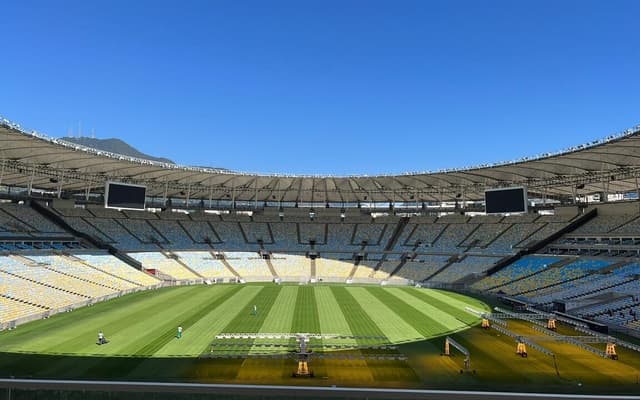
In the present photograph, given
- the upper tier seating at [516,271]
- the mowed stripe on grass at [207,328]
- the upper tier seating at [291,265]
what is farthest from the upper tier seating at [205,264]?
the upper tier seating at [516,271]

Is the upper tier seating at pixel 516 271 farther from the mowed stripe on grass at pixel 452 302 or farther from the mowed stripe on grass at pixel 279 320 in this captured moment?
the mowed stripe on grass at pixel 279 320

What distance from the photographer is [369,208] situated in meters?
67.6

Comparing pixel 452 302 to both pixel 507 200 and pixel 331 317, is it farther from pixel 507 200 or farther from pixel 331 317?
pixel 507 200

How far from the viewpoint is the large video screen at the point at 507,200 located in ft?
141

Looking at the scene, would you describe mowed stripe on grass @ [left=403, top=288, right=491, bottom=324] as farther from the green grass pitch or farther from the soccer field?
the green grass pitch

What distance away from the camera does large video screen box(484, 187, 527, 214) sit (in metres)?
43.1

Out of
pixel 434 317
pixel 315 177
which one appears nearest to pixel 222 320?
pixel 434 317

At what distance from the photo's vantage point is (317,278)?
52.7 metres

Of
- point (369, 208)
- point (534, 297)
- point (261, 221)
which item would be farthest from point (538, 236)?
point (261, 221)

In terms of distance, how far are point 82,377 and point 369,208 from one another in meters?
54.5

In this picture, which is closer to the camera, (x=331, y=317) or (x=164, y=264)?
(x=331, y=317)

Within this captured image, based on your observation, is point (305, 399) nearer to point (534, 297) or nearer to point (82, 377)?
point (82, 377)

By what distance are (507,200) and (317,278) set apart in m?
24.4

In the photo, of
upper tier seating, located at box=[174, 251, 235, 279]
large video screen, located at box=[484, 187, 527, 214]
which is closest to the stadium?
large video screen, located at box=[484, 187, 527, 214]
